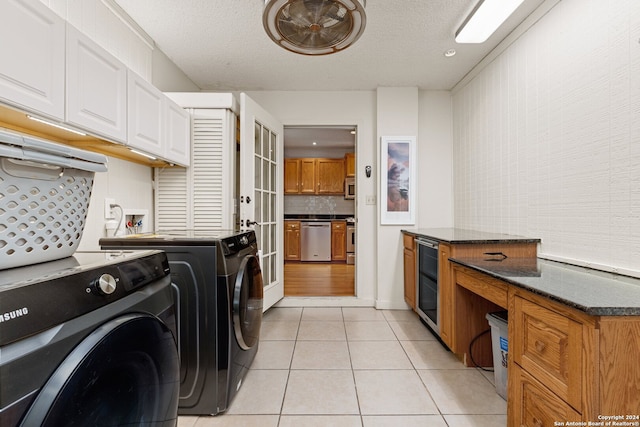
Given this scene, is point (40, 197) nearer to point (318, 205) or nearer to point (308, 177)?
point (308, 177)

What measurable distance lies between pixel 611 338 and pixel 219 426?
1681mm

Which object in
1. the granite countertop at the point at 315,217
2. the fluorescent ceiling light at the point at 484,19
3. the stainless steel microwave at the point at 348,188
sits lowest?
the granite countertop at the point at 315,217

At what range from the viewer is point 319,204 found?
6.99 m

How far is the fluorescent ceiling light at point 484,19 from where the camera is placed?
191 cm

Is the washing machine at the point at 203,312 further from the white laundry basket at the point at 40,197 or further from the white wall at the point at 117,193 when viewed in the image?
the white laundry basket at the point at 40,197

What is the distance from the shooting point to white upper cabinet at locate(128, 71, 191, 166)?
184cm

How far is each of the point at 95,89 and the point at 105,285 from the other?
1.32m

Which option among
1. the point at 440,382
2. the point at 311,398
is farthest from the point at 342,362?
the point at 440,382

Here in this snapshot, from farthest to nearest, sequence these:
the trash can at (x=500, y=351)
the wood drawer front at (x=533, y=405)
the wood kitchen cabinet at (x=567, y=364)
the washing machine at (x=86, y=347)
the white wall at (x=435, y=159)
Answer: the white wall at (x=435, y=159), the trash can at (x=500, y=351), the wood drawer front at (x=533, y=405), the wood kitchen cabinet at (x=567, y=364), the washing machine at (x=86, y=347)

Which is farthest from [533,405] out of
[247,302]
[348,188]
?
[348,188]

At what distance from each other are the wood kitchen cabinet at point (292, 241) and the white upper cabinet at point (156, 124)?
150 inches

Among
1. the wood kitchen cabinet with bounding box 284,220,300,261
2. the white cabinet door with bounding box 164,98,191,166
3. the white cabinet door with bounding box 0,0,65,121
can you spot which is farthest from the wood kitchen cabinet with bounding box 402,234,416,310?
the wood kitchen cabinet with bounding box 284,220,300,261

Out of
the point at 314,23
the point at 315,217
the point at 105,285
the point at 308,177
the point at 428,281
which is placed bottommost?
the point at 428,281

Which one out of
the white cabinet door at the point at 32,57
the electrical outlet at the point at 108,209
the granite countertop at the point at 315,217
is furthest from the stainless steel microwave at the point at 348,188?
the white cabinet door at the point at 32,57
